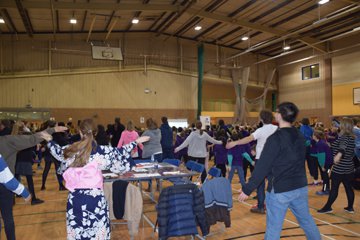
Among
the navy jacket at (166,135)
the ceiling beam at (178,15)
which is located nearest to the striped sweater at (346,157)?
the navy jacket at (166,135)

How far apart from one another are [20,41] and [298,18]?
14.5 m

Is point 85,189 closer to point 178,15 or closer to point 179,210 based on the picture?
point 179,210

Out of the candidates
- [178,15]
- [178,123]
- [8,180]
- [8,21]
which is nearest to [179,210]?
[8,180]

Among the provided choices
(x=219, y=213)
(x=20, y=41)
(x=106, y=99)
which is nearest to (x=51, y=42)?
(x=20, y=41)

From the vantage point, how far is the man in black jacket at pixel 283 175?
2945 millimetres

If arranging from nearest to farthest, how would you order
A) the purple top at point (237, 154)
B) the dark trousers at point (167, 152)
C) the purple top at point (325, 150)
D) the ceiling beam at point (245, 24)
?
1. the purple top at point (237, 154)
2. the purple top at point (325, 150)
3. the dark trousers at point (167, 152)
4. the ceiling beam at point (245, 24)

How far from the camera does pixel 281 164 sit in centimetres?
297

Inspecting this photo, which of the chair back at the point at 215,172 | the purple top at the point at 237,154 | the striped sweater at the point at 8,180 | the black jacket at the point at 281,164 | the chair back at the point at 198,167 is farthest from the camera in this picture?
the purple top at the point at 237,154

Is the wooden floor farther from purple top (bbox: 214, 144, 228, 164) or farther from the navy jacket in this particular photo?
the navy jacket

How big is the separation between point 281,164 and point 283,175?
0.34 ft

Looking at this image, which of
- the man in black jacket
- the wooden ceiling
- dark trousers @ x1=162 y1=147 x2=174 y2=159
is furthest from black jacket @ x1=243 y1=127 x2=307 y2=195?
the wooden ceiling

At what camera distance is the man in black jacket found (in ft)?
9.66

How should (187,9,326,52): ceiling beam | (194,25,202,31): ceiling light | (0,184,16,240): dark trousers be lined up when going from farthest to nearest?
(194,25,202,31): ceiling light < (187,9,326,52): ceiling beam < (0,184,16,240): dark trousers

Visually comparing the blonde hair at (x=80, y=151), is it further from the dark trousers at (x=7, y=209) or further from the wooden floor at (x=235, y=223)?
the wooden floor at (x=235, y=223)
